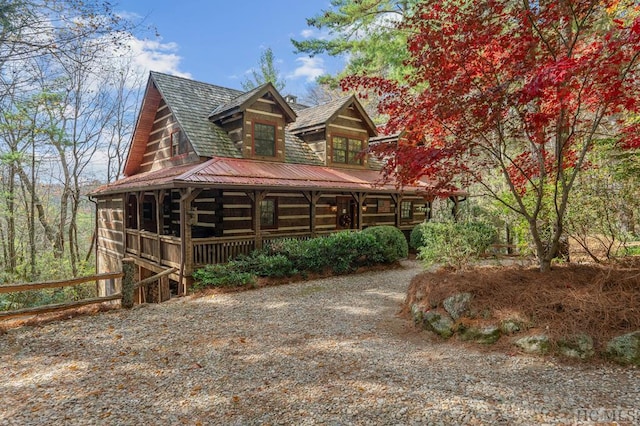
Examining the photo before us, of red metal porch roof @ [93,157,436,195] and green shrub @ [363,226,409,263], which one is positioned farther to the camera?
green shrub @ [363,226,409,263]

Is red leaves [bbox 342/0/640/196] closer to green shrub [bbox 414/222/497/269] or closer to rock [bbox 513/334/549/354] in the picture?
green shrub [bbox 414/222/497/269]

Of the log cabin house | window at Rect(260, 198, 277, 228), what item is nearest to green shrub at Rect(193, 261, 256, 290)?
the log cabin house

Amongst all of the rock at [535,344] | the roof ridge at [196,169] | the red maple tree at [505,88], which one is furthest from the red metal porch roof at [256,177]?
the rock at [535,344]

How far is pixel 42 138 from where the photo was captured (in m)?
20.0

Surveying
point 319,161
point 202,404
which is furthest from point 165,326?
point 319,161

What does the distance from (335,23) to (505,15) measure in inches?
531

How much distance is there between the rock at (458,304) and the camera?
18.7 ft

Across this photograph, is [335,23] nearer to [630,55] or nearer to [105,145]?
[630,55]

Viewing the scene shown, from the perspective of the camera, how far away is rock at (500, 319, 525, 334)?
5020mm

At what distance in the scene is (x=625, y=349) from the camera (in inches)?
166

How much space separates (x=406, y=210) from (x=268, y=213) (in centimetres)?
850

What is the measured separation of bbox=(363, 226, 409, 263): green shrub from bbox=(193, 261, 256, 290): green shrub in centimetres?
500

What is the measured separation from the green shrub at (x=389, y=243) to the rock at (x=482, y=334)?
706 cm

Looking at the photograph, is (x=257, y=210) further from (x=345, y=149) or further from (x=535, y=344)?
(x=535, y=344)
